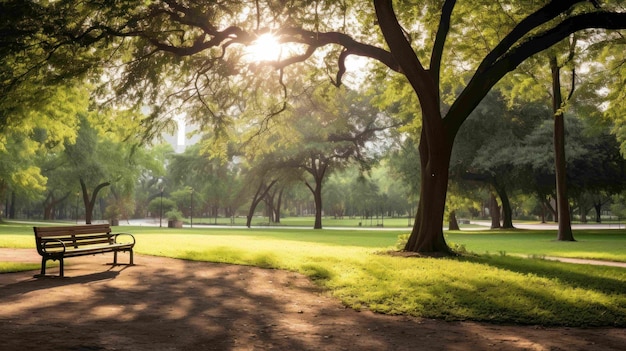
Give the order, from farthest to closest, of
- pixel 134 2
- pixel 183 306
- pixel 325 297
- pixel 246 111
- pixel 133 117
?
pixel 246 111 → pixel 133 117 → pixel 134 2 → pixel 325 297 → pixel 183 306

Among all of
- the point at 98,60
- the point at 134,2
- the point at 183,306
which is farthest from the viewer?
the point at 98,60

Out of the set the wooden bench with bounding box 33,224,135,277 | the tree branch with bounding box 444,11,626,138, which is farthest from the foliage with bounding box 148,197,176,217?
the tree branch with bounding box 444,11,626,138

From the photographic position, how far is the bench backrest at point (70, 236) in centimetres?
1120

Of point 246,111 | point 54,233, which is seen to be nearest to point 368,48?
point 246,111

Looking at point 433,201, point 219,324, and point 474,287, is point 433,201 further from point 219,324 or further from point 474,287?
point 219,324

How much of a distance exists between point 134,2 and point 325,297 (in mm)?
9325

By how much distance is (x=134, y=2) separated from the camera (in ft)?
45.8

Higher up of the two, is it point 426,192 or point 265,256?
point 426,192

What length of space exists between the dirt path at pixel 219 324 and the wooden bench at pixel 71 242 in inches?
24.5

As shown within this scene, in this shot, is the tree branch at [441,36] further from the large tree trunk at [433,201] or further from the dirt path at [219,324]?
the dirt path at [219,324]

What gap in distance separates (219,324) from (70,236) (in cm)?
657

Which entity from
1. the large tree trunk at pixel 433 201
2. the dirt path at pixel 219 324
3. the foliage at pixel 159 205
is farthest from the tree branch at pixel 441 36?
the foliage at pixel 159 205

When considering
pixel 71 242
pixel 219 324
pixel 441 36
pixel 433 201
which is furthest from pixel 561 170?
pixel 219 324

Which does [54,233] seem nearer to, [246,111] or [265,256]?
[265,256]
